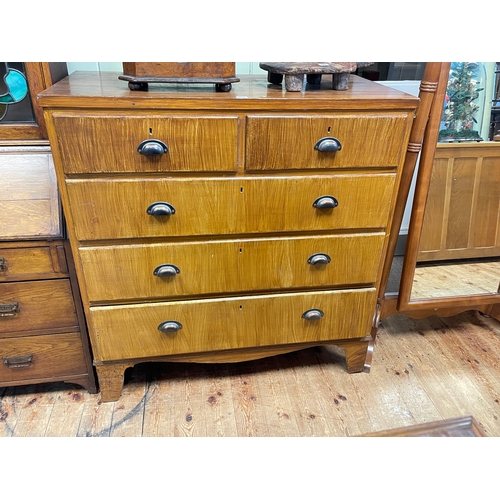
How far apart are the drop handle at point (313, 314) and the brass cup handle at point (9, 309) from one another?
101 centimetres

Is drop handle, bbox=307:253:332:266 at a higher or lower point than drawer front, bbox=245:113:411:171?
lower

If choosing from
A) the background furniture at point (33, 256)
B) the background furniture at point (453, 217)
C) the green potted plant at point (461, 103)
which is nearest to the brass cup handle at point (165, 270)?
the background furniture at point (33, 256)

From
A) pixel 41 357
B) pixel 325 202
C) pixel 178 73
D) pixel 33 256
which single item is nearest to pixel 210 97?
pixel 178 73

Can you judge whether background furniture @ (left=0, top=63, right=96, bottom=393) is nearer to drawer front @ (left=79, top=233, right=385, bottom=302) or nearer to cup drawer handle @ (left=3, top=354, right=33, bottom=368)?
cup drawer handle @ (left=3, top=354, right=33, bottom=368)

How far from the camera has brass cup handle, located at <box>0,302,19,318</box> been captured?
59.3 inches

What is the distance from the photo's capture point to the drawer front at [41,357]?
1589 millimetres

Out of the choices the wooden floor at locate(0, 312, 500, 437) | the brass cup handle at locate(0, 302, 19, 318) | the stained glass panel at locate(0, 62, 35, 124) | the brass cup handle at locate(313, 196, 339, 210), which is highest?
the stained glass panel at locate(0, 62, 35, 124)

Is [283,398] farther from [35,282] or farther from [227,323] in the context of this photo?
[35,282]

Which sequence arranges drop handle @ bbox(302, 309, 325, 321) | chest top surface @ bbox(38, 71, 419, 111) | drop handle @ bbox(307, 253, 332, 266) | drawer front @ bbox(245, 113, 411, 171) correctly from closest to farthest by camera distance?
chest top surface @ bbox(38, 71, 419, 111) → drawer front @ bbox(245, 113, 411, 171) → drop handle @ bbox(307, 253, 332, 266) → drop handle @ bbox(302, 309, 325, 321)

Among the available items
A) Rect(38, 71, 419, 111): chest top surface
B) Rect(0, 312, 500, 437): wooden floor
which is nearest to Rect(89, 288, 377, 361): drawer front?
Rect(0, 312, 500, 437): wooden floor

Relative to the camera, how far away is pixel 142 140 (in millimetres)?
1273

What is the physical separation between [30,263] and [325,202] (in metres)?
0.99

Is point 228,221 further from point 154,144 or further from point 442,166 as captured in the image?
point 442,166

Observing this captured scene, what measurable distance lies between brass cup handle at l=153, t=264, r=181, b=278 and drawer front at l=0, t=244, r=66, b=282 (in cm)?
31
